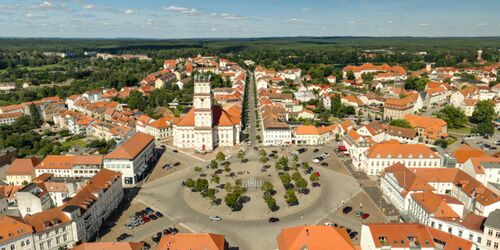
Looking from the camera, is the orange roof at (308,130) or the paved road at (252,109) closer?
the orange roof at (308,130)

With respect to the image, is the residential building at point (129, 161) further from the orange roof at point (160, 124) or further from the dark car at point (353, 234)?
the dark car at point (353, 234)

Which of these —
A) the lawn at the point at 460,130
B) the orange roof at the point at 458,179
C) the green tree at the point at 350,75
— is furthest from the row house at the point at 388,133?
the green tree at the point at 350,75

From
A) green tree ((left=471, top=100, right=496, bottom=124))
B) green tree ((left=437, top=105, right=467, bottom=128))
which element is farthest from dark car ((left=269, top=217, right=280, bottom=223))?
green tree ((left=471, top=100, right=496, bottom=124))

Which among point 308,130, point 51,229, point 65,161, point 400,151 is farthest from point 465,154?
point 65,161

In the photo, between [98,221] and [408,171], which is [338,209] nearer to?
[408,171]

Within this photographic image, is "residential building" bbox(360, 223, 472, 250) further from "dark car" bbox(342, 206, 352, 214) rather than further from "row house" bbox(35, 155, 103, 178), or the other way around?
"row house" bbox(35, 155, 103, 178)

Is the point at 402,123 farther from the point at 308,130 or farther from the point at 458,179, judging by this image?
the point at 458,179
